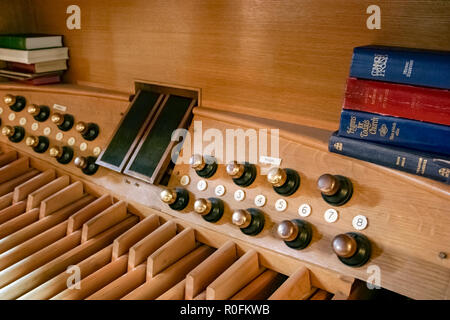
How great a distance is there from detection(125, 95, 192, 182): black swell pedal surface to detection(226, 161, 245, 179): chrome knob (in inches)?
13.0

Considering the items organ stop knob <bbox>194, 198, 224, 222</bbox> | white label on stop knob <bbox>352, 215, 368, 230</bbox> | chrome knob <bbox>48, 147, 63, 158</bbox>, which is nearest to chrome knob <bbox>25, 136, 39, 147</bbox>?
chrome knob <bbox>48, 147, 63, 158</bbox>

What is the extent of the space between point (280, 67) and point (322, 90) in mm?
174

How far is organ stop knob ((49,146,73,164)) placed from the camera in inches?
75.0

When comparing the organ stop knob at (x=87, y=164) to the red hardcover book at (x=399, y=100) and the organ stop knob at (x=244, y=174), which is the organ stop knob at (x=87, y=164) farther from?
the red hardcover book at (x=399, y=100)

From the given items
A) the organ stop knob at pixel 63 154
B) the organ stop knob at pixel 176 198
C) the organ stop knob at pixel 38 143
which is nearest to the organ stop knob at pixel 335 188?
the organ stop knob at pixel 176 198

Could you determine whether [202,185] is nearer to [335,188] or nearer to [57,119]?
[335,188]

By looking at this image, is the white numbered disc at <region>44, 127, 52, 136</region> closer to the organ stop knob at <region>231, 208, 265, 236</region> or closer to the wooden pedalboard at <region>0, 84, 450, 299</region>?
the wooden pedalboard at <region>0, 84, 450, 299</region>

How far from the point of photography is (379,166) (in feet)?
4.16

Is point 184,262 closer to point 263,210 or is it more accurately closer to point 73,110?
point 263,210

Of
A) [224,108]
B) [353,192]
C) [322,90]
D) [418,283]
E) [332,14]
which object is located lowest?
[418,283]

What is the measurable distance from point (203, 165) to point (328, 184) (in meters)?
0.47

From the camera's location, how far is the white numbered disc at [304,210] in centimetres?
136

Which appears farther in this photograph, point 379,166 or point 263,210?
point 263,210

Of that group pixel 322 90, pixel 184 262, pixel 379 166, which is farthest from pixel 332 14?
pixel 184 262
